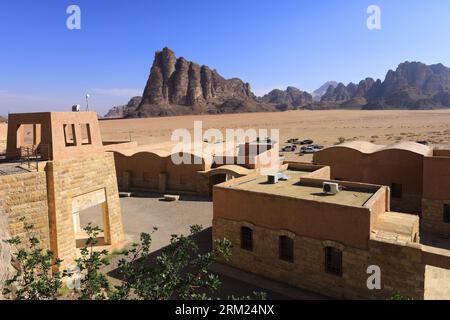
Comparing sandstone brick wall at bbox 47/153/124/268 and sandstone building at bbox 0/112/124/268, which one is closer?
sandstone building at bbox 0/112/124/268

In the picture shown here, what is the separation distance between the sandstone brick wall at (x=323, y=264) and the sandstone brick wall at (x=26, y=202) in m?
7.47

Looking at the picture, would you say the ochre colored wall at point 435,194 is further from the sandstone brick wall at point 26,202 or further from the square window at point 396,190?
the sandstone brick wall at point 26,202

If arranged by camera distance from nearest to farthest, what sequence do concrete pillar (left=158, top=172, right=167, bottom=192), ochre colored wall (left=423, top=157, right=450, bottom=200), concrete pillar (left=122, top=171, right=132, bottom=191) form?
ochre colored wall (left=423, top=157, right=450, bottom=200) < concrete pillar (left=158, top=172, right=167, bottom=192) < concrete pillar (left=122, top=171, right=132, bottom=191)

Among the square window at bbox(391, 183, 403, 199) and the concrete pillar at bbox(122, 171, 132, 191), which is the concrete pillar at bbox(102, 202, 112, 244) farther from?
the square window at bbox(391, 183, 403, 199)

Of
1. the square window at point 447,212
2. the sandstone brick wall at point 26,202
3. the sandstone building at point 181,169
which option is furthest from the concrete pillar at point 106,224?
the square window at point 447,212

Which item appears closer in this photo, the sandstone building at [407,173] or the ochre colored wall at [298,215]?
the ochre colored wall at [298,215]

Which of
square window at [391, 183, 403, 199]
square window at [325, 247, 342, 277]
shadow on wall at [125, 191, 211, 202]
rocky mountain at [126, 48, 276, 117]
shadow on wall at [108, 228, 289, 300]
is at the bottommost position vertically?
shadow on wall at [108, 228, 289, 300]

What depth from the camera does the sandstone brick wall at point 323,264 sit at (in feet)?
37.6

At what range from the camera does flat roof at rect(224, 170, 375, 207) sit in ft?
47.2

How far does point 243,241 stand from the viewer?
51.8 feet

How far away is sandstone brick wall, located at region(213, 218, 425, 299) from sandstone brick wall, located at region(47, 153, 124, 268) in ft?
20.9

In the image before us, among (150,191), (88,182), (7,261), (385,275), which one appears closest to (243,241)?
(385,275)

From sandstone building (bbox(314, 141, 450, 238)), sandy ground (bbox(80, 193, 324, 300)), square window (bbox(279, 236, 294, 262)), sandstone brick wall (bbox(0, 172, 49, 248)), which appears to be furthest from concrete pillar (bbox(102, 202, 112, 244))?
sandstone building (bbox(314, 141, 450, 238))
